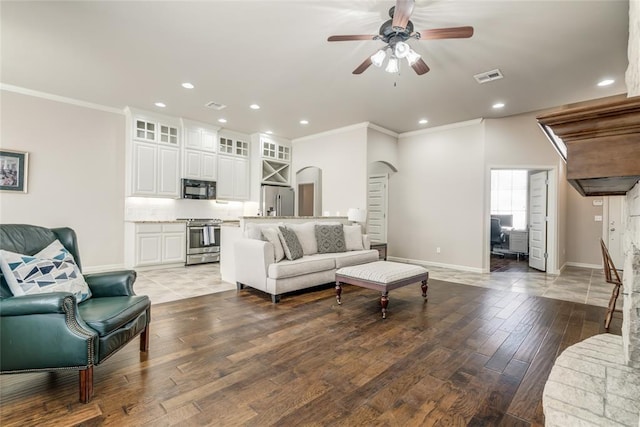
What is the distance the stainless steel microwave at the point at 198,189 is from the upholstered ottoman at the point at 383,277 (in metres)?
4.07

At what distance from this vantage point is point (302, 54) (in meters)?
3.51

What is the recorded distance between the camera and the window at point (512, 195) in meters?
7.95

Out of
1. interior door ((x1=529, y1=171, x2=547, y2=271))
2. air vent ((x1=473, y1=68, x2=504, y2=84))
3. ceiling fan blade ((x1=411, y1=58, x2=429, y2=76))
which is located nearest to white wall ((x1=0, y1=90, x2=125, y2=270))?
ceiling fan blade ((x1=411, y1=58, x2=429, y2=76))

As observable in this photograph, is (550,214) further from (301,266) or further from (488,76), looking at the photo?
(301,266)

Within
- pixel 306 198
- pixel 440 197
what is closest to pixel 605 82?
pixel 440 197

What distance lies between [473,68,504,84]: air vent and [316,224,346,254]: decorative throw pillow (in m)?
2.89

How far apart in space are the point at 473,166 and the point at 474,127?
2.51 feet

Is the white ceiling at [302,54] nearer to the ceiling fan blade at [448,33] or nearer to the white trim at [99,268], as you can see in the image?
the ceiling fan blade at [448,33]

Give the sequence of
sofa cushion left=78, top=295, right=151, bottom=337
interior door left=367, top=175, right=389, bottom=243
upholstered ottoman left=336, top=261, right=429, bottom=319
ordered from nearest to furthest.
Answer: sofa cushion left=78, top=295, right=151, bottom=337, upholstered ottoman left=336, top=261, right=429, bottom=319, interior door left=367, top=175, right=389, bottom=243

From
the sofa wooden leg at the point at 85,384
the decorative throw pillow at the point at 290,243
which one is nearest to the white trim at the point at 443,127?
the decorative throw pillow at the point at 290,243

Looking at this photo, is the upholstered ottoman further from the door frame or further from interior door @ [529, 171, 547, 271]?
interior door @ [529, 171, 547, 271]

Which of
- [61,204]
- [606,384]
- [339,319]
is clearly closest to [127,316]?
[339,319]

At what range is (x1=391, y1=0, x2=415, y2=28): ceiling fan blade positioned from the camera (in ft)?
7.27

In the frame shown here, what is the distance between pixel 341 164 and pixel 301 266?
3.16 m
